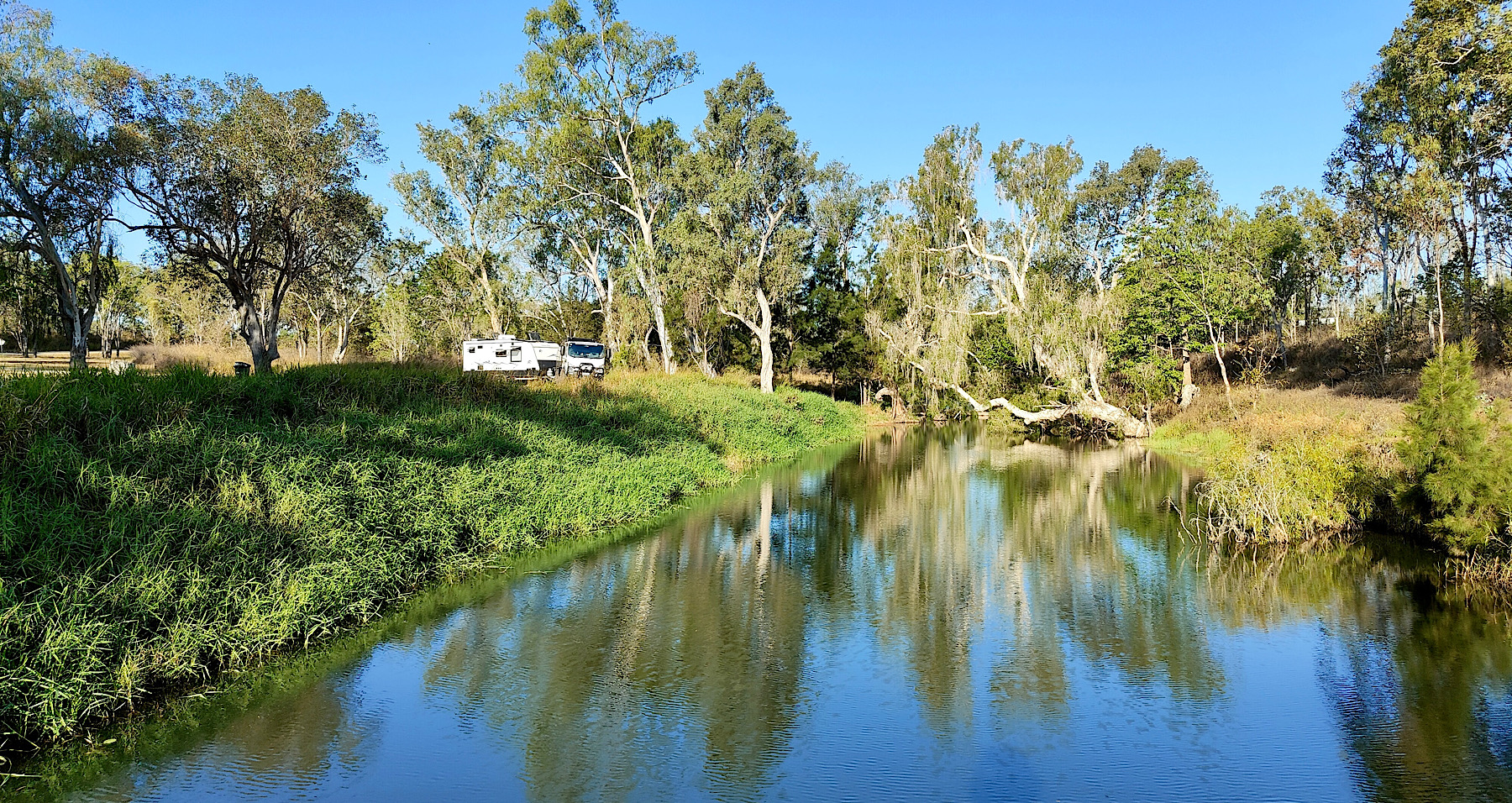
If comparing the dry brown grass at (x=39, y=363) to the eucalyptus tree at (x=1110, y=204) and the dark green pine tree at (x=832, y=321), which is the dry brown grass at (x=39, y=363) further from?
the eucalyptus tree at (x=1110, y=204)

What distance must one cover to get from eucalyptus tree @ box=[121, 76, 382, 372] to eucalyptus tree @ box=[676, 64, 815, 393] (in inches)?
566

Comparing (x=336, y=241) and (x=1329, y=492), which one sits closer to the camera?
(x=1329, y=492)

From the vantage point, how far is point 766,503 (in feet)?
64.8

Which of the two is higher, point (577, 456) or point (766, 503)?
point (577, 456)

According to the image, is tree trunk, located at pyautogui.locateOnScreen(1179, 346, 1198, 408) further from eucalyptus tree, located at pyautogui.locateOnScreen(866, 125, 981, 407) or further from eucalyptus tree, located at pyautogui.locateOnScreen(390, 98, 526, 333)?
eucalyptus tree, located at pyautogui.locateOnScreen(390, 98, 526, 333)

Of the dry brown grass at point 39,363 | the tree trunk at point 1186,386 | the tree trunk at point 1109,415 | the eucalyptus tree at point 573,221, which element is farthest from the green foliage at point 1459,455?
the eucalyptus tree at point 573,221

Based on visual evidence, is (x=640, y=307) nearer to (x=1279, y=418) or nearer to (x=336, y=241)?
(x=336, y=241)

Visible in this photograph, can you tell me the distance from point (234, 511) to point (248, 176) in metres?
21.2

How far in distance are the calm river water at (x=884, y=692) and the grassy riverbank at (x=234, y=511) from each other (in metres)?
0.61

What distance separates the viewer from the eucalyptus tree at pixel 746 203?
38.2 m

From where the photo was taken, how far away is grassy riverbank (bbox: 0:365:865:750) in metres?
7.09

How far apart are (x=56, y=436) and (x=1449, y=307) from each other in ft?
143

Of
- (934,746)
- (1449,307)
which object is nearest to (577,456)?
A: (934,746)

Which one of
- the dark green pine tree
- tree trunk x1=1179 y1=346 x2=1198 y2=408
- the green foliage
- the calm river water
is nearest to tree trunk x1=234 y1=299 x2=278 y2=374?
the calm river water
